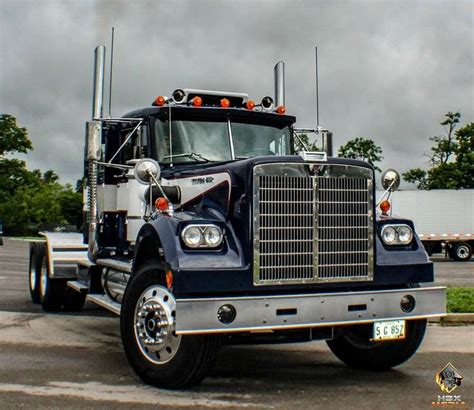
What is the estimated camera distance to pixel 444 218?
111 feet

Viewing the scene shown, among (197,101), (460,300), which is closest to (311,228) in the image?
(197,101)

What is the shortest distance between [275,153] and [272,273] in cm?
256

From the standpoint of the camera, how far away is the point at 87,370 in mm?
7367

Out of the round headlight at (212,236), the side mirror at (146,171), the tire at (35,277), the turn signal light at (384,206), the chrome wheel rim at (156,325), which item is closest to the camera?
the chrome wheel rim at (156,325)

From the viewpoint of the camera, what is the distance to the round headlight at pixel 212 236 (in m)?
6.38

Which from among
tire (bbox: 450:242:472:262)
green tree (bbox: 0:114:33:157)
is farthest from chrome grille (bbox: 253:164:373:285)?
green tree (bbox: 0:114:33:157)

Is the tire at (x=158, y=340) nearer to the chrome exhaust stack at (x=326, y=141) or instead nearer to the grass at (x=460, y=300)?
the chrome exhaust stack at (x=326, y=141)

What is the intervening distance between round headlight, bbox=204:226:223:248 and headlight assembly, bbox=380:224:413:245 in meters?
1.70

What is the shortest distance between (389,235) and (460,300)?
5.89m

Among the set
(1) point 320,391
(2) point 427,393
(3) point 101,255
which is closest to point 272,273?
(1) point 320,391

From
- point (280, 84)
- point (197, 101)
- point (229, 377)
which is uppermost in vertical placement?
point (280, 84)

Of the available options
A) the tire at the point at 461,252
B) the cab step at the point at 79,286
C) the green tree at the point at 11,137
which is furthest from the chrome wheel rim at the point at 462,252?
the green tree at the point at 11,137

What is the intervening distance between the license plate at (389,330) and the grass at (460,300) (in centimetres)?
502

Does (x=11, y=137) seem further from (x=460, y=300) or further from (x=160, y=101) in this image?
(x=160, y=101)
